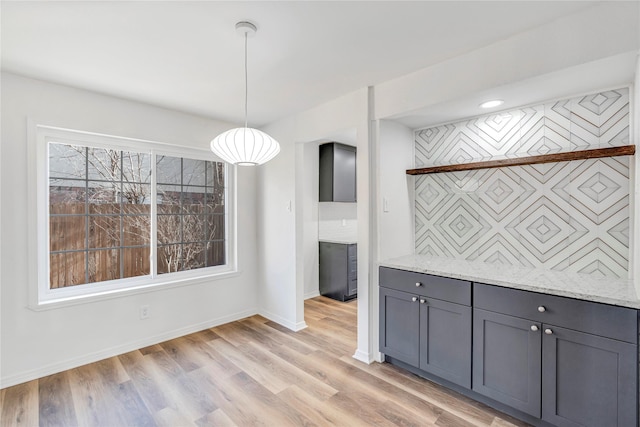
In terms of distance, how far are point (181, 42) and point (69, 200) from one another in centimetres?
186

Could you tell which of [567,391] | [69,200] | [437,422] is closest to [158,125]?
[69,200]

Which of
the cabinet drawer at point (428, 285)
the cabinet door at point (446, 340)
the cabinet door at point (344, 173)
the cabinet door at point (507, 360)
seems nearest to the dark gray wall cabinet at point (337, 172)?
the cabinet door at point (344, 173)

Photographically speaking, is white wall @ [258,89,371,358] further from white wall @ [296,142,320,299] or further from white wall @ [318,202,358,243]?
white wall @ [318,202,358,243]

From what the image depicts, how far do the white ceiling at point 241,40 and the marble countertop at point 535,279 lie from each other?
1299 millimetres

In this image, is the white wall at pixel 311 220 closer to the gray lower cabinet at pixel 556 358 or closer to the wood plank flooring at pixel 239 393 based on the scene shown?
the wood plank flooring at pixel 239 393

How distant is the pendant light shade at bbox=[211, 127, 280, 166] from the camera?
1.84m

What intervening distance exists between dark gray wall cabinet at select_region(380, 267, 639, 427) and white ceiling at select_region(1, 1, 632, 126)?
159cm

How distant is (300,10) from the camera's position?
1.62m

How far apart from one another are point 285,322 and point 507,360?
2.30 metres

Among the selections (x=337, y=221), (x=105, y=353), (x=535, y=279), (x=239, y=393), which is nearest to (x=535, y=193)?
(x=535, y=279)

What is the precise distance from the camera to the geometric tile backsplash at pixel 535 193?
6.61 ft

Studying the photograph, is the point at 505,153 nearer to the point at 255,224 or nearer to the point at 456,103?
the point at 456,103

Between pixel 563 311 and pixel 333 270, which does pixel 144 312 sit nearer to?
pixel 333 270

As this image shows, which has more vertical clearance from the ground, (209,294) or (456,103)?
(456,103)
